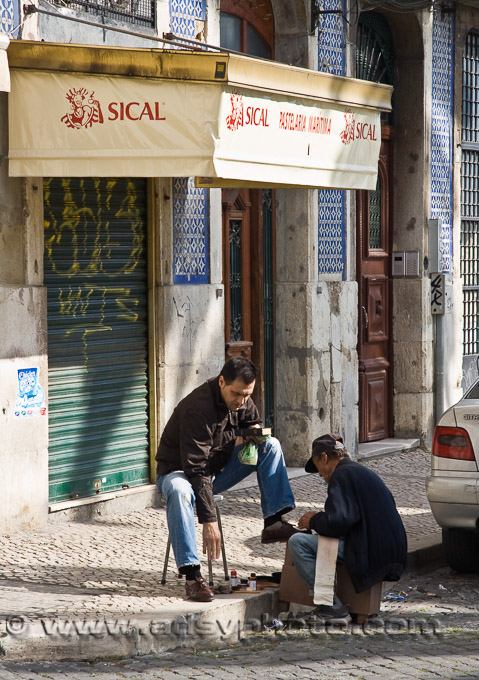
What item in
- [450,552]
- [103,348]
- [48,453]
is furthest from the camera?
[103,348]

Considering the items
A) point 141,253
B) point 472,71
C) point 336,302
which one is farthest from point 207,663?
point 472,71

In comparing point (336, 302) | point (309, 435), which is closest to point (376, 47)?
point (336, 302)

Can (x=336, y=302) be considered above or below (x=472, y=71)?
below

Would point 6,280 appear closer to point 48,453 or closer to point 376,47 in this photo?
point 48,453

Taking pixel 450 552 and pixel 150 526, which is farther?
pixel 150 526

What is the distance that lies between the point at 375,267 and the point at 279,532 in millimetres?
6725

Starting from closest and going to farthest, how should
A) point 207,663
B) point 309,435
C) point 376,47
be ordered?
point 207,663 → point 309,435 → point 376,47

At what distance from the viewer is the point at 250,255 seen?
38.4 feet

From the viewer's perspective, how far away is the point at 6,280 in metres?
8.76

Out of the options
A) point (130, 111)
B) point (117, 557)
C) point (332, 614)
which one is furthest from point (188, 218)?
point (332, 614)

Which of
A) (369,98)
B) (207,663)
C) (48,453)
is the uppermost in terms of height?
→ (369,98)

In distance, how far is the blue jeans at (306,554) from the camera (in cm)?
684

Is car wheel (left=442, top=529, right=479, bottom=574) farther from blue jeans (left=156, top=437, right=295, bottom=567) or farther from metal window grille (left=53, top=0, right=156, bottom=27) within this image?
metal window grille (left=53, top=0, right=156, bottom=27)

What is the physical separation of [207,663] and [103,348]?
389 centimetres
